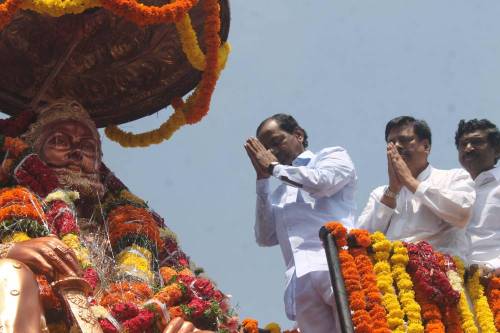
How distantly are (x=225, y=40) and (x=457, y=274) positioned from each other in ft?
10.3

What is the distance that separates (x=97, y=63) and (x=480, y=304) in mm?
4177

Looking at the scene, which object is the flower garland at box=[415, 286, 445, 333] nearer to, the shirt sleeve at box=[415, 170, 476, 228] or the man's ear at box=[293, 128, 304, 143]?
the shirt sleeve at box=[415, 170, 476, 228]

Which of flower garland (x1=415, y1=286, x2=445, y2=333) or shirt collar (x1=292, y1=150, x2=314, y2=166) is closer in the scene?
flower garland (x1=415, y1=286, x2=445, y2=333)

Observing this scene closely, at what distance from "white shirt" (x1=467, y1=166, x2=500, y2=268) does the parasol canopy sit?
2750 mm

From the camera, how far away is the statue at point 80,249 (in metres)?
7.19

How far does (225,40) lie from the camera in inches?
402

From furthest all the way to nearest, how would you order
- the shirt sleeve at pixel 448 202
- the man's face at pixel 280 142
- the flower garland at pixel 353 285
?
the man's face at pixel 280 142, the shirt sleeve at pixel 448 202, the flower garland at pixel 353 285

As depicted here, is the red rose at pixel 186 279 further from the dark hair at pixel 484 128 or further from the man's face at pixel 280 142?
the dark hair at pixel 484 128

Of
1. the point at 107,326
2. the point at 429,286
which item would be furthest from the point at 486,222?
the point at 107,326

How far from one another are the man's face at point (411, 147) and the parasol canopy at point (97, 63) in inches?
74.8

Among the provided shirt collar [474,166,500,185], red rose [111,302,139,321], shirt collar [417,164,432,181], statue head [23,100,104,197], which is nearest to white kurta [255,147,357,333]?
shirt collar [417,164,432,181]

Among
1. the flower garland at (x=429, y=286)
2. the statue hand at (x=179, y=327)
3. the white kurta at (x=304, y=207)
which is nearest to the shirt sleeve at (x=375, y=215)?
the white kurta at (x=304, y=207)

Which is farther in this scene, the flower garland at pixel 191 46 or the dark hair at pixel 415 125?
the dark hair at pixel 415 125

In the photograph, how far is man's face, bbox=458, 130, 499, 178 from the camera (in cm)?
1006
